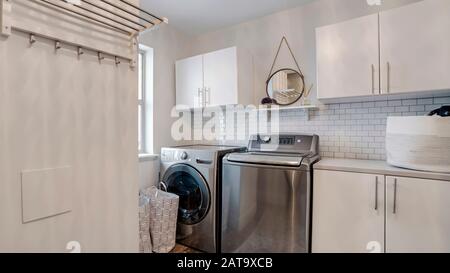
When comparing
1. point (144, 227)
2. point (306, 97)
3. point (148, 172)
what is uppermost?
point (306, 97)

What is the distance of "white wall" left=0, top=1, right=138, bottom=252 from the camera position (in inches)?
25.2

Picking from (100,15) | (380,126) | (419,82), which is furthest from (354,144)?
(100,15)

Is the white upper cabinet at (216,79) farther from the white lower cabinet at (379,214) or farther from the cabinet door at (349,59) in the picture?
the white lower cabinet at (379,214)

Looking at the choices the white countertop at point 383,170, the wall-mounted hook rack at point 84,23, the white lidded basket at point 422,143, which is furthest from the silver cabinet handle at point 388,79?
the wall-mounted hook rack at point 84,23

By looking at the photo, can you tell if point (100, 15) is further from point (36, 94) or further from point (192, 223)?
point (192, 223)

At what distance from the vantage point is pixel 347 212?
164 cm

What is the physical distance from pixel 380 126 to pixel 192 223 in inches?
77.6

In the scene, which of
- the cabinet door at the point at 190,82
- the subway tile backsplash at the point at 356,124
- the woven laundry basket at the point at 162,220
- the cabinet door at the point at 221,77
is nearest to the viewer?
the subway tile backsplash at the point at 356,124

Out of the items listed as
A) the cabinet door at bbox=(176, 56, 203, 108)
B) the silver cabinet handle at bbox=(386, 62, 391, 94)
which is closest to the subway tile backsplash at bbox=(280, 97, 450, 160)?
the silver cabinet handle at bbox=(386, 62, 391, 94)

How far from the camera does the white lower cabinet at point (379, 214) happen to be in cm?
139

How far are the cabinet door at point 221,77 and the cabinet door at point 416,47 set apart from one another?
1279 mm

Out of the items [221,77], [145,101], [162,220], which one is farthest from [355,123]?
[145,101]

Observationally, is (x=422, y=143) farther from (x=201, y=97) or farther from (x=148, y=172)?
(x=148, y=172)

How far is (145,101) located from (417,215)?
8.89 ft
